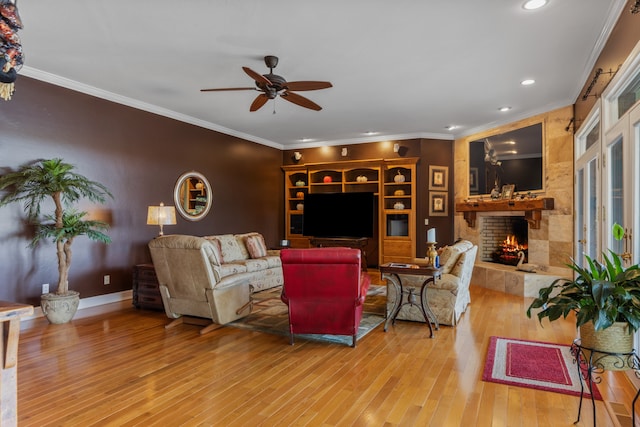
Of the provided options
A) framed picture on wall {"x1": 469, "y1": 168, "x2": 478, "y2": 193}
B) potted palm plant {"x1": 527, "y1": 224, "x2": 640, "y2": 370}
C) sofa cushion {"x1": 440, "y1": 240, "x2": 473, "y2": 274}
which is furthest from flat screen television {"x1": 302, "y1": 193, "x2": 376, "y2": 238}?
potted palm plant {"x1": 527, "y1": 224, "x2": 640, "y2": 370}

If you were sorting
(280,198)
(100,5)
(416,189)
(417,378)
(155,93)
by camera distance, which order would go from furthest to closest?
1. (280,198)
2. (416,189)
3. (155,93)
4. (100,5)
5. (417,378)

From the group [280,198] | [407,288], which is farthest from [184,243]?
[280,198]

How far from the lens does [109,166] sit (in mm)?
5277

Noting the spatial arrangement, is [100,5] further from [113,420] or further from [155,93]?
[113,420]

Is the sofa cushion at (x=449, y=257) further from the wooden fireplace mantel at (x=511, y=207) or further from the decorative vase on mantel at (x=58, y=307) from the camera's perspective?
the decorative vase on mantel at (x=58, y=307)

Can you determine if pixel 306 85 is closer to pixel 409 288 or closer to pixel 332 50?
pixel 332 50

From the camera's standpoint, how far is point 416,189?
7922 mm

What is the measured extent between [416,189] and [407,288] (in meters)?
4.06

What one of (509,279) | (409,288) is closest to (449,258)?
(409,288)

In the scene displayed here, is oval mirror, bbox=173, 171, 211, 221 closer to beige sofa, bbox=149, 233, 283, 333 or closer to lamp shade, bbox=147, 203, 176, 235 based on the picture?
lamp shade, bbox=147, 203, 176, 235

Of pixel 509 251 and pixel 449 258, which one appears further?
pixel 509 251

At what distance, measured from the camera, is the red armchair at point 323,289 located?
3.35m

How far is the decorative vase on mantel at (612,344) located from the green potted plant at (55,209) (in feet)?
15.8

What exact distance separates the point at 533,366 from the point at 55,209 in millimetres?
5365
